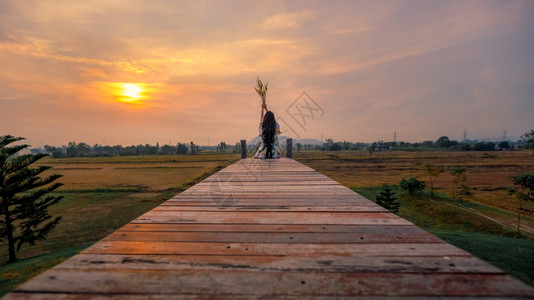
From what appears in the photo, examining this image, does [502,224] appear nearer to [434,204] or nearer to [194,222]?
[434,204]

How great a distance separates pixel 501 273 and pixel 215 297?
1.46m

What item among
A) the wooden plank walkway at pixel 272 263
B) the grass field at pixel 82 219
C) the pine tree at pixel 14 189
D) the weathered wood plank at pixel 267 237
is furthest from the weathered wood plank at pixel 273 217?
the pine tree at pixel 14 189

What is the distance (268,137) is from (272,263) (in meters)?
8.02

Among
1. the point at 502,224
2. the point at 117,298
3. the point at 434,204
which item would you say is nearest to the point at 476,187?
the point at 434,204

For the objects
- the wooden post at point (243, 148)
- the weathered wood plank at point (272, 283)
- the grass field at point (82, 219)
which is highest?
the wooden post at point (243, 148)

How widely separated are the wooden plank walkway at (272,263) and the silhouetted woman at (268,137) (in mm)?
6990

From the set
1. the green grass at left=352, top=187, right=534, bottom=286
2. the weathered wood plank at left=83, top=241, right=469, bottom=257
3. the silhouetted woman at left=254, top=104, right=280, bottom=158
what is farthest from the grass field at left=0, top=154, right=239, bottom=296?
the green grass at left=352, top=187, right=534, bottom=286

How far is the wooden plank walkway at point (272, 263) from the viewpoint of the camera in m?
1.08

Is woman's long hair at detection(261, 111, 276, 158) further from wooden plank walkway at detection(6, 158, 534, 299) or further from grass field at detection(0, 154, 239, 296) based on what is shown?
wooden plank walkway at detection(6, 158, 534, 299)

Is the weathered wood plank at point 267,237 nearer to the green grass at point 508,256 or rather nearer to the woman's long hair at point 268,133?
the green grass at point 508,256

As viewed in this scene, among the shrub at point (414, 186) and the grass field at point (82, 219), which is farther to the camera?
the shrub at point (414, 186)

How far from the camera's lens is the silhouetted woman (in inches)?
364

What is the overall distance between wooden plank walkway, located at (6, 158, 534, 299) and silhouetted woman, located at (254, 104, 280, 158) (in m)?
6.99

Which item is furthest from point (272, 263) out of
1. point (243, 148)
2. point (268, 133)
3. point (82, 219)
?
point (82, 219)
